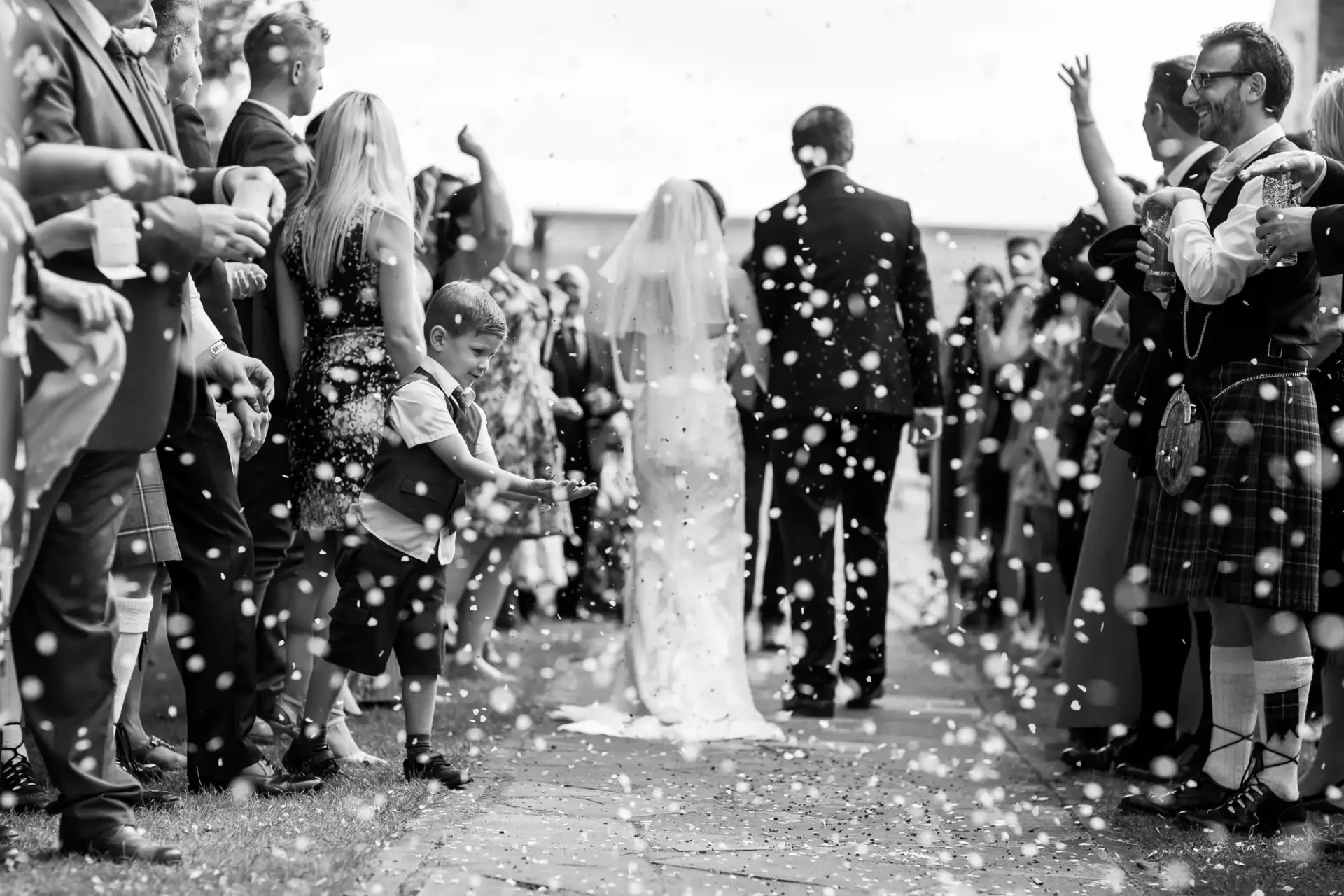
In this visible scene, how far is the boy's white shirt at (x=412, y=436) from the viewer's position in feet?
14.3

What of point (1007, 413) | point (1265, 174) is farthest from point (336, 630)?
point (1007, 413)

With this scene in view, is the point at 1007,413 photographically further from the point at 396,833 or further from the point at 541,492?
the point at 396,833

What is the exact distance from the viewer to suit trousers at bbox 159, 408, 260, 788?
12.9 feet

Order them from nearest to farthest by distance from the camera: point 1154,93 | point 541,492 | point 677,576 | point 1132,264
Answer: point 541,492
point 1132,264
point 1154,93
point 677,576

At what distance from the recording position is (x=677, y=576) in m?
6.46

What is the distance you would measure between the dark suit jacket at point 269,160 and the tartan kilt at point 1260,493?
2.63 meters

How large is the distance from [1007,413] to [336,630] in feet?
17.7

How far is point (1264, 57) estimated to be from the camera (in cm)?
425

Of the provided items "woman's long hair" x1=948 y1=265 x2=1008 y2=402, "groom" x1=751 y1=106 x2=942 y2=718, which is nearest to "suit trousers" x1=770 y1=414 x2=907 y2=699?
"groom" x1=751 y1=106 x2=942 y2=718

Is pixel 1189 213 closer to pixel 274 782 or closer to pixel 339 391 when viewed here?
pixel 339 391

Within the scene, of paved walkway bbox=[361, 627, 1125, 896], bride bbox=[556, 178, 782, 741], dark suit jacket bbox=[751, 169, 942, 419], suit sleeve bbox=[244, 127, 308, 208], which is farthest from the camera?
dark suit jacket bbox=[751, 169, 942, 419]

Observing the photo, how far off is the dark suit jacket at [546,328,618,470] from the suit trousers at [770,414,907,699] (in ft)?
10.1

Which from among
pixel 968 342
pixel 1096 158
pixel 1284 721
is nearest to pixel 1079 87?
pixel 1096 158

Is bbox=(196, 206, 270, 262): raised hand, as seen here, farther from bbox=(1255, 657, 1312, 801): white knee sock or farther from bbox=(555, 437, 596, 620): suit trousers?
bbox=(555, 437, 596, 620): suit trousers
